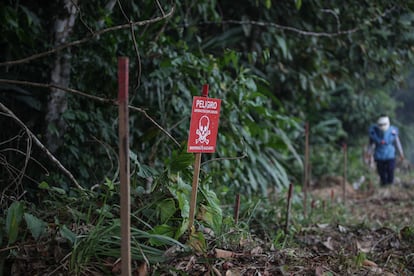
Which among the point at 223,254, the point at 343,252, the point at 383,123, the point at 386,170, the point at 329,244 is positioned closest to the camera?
the point at 223,254

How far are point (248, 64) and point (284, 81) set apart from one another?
2.78ft

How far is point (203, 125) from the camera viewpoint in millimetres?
2480

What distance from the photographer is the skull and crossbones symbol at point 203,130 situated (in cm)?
245

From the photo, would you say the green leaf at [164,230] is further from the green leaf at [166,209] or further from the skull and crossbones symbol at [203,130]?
the skull and crossbones symbol at [203,130]

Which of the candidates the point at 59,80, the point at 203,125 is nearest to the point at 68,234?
the point at 203,125

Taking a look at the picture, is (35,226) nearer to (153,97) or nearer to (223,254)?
(223,254)

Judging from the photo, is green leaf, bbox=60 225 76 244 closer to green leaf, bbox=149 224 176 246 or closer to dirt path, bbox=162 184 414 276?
green leaf, bbox=149 224 176 246

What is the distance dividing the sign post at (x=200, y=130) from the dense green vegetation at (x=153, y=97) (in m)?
0.15

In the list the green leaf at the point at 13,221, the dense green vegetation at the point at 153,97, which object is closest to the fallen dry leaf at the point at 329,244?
the dense green vegetation at the point at 153,97

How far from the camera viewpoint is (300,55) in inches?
246

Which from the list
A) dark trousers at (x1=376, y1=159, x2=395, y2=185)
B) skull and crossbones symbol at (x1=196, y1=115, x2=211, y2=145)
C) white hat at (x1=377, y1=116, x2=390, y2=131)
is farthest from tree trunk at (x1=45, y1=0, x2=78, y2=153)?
dark trousers at (x1=376, y1=159, x2=395, y2=185)

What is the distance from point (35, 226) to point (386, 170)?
21.8 ft

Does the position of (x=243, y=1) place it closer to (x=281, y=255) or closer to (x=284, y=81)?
(x=284, y=81)

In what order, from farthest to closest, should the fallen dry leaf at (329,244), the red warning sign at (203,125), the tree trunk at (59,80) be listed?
the tree trunk at (59,80)
the fallen dry leaf at (329,244)
the red warning sign at (203,125)
